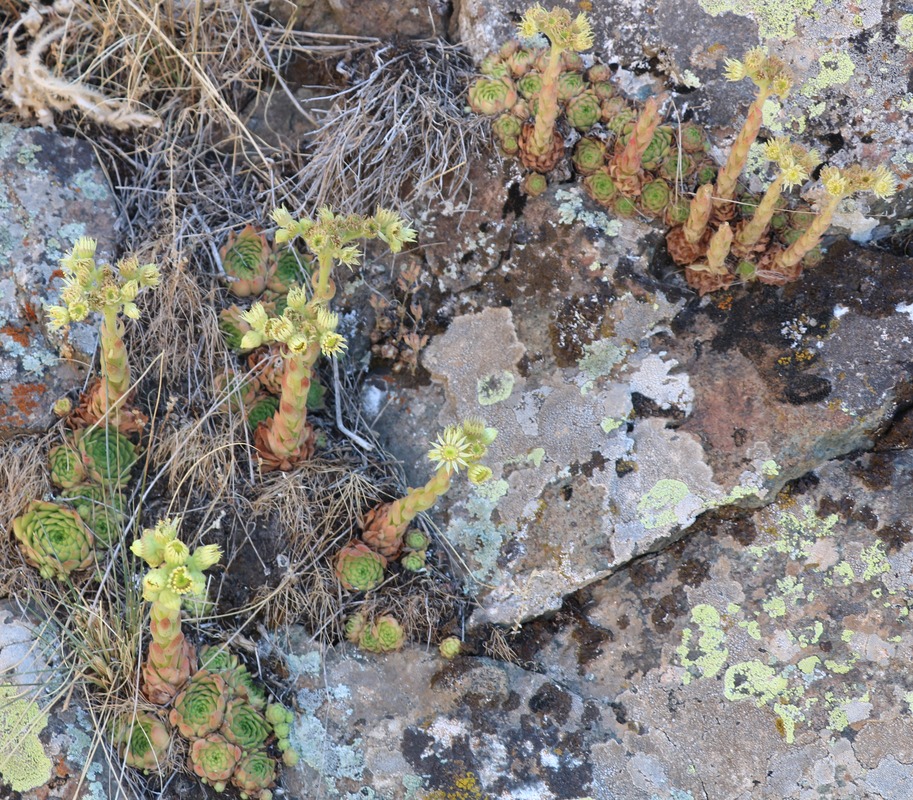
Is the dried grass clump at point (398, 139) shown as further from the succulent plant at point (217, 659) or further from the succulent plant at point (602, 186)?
the succulent plant at point (217, 659)

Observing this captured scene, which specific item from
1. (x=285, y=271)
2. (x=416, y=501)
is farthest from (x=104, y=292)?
(x=416, y=501)

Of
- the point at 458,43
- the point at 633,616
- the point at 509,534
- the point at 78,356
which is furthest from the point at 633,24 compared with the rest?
the point at 78,356

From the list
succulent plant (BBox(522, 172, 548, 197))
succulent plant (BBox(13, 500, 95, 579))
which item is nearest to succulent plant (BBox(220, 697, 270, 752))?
succulent plant (BBox(13, 500, 95, 579))

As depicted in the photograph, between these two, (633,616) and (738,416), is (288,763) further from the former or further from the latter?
(738,416)

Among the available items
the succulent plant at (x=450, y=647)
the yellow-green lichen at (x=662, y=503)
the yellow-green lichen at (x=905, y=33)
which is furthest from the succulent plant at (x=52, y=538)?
the yellow-green lichen at (x=905, y=33)

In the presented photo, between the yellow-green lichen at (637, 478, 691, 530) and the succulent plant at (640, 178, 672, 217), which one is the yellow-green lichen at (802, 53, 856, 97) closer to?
the succulent plant at (640, 178, 672, 217)
